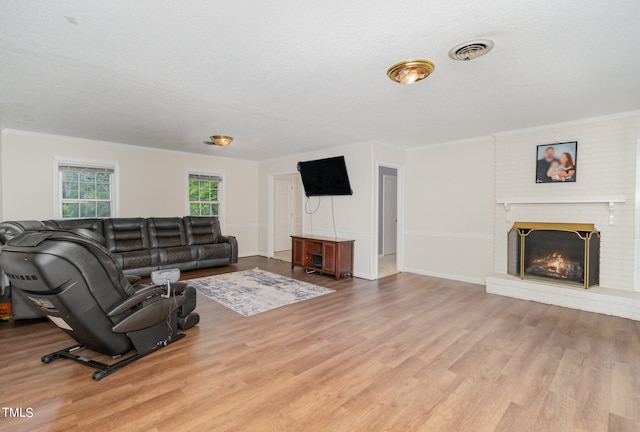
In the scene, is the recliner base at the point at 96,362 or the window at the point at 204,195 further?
the window at the point at 204,195

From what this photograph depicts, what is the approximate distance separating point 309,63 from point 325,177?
3.50 meters

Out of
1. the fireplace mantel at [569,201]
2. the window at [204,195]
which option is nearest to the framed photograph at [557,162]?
the fireplace mantel at [569,201]

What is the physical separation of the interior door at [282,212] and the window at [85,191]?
12.3ft

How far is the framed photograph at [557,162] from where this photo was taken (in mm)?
4145

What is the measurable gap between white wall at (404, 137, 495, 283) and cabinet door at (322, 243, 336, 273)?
1709 mm

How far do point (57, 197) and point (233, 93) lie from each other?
4343mm

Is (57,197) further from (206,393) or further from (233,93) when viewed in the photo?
(206,393)

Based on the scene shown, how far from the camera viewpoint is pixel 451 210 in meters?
5.49

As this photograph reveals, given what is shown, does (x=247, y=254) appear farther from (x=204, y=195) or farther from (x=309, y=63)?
(x=309, y=63)

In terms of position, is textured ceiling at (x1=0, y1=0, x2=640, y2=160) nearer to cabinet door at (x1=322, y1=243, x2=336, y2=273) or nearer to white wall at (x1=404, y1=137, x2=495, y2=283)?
white wall at (x1=404, y1=137, x2=495, y2=283)

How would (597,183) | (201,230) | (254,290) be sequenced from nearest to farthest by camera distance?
1. (597,183)
2. (254,290)
3. (201,230)

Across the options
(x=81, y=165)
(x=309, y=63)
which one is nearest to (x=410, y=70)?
(x=309, y=63)

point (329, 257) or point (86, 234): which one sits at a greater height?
point (86, 234)

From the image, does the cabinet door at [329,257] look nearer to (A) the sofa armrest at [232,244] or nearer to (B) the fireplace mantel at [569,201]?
(A) the sofa armrest at [232,244]
